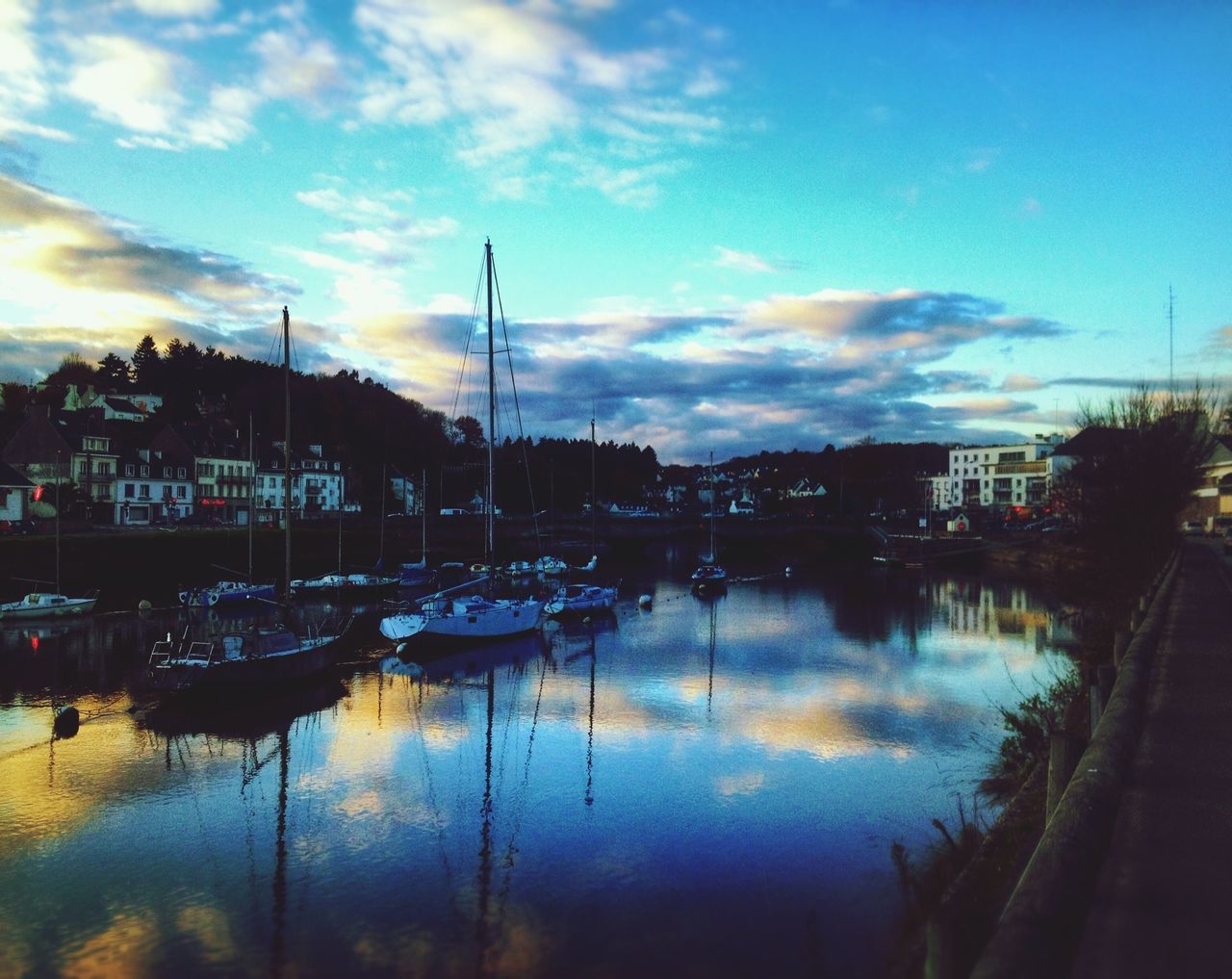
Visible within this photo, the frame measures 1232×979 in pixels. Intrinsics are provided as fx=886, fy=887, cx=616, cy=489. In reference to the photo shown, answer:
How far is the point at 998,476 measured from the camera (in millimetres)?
170750

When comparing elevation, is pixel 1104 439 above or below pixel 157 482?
above

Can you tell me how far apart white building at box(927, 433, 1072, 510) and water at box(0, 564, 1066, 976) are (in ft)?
437

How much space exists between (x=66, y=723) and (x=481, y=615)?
65.5 ft

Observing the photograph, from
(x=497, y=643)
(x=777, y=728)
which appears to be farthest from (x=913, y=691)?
(x=497, y=643)

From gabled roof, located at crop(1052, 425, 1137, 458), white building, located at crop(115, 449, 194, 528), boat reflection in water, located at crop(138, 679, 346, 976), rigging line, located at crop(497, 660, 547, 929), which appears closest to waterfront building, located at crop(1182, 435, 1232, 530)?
gabled roof, located at crop(1052, 425, 1137, 458)

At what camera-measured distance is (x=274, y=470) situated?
4697 inches

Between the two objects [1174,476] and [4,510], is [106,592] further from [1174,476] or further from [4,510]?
[1174,476]

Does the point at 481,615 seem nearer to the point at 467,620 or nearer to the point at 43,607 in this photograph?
the point at 467,620

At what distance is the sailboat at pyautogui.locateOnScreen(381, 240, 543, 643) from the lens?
137ft

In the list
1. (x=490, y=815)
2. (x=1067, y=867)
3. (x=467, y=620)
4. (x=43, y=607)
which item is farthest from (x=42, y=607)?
(x=1067, y=867)

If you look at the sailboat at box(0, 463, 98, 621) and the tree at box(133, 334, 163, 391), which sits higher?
the tree at box(133, 334, 163, 391)

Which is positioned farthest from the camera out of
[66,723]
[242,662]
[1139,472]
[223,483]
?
[223,483]

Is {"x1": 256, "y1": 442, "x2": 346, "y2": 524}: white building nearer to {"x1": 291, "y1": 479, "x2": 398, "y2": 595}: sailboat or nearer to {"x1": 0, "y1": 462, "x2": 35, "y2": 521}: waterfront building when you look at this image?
{"x1": 0, "y1": 462, "x2": 35, "y2": 521}: waterfront building

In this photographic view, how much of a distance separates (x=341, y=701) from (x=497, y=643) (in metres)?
13.8
